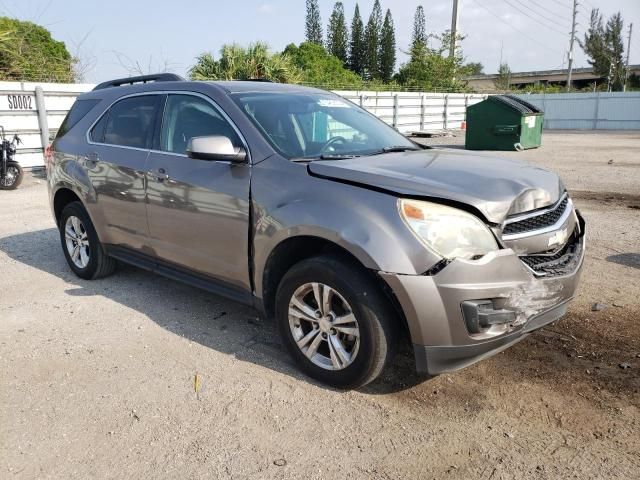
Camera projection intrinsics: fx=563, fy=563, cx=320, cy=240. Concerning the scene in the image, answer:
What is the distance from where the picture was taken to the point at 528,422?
2979 mm

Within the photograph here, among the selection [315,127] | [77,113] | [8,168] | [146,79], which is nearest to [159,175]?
[315,127]

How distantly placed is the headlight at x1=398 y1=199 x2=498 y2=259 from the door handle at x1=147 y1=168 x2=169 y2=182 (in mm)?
2001

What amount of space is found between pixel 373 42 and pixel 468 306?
3074 inches

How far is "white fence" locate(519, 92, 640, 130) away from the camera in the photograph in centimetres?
3106

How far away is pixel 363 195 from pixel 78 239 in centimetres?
344

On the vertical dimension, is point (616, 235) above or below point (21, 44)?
below

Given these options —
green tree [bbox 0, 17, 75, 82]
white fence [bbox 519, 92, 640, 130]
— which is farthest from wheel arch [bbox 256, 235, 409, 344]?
white fence [bbox 519, 92, 640, 130]

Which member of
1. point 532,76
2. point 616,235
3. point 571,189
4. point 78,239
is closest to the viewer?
point 78,239

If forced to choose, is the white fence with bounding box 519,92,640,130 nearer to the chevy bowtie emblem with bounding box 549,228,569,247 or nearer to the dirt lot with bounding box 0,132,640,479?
the dirt lot with bounding box 0,132,640,479

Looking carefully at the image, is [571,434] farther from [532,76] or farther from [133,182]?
[532,76]

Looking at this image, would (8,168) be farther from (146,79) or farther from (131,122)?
(131,122)

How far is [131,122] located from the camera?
4.70 meters

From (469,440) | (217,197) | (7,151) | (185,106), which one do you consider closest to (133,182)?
(185,106)

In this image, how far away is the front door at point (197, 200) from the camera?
12.0 ft
